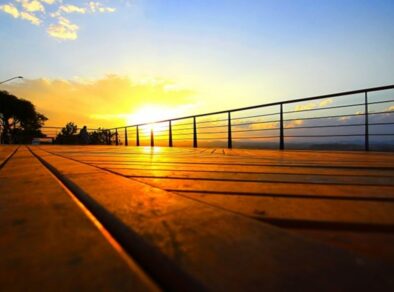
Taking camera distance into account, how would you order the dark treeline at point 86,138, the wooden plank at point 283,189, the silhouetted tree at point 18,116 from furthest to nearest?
1. the silhouetted tree at point 18,116
2. the dark treeline at point 86,138
3. the wooden plank at point 283,189

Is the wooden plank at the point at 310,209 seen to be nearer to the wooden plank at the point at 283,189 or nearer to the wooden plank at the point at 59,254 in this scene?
the wooden plank at the point at 283,189

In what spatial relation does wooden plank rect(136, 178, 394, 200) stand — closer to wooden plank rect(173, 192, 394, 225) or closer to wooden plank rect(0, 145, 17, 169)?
wooden plank rect(173, 192, 394, 225)

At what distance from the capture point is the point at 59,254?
44 cm

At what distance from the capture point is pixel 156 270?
1.23 ft

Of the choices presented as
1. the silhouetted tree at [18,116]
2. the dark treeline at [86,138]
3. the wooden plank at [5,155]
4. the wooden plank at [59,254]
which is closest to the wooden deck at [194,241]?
the wooden plank at [59,254]

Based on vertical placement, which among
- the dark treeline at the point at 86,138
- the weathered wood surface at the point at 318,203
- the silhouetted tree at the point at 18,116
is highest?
the silhouetted tree at the point at 18,116

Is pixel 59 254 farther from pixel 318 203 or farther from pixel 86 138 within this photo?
pixel 86 138

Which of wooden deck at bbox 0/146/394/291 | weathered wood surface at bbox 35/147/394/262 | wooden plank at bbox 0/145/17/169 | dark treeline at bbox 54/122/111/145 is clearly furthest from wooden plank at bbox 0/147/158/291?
dark treeline at bbox 54/122/111/145

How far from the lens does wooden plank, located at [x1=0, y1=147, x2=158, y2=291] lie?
1.16 feet

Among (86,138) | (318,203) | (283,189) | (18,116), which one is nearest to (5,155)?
(283,189)

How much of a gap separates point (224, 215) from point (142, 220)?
15 centimetres

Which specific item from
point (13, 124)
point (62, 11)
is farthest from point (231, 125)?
point (13, 124)

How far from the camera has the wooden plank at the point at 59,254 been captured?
1.16 feet

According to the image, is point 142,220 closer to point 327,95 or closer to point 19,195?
point 19,195
